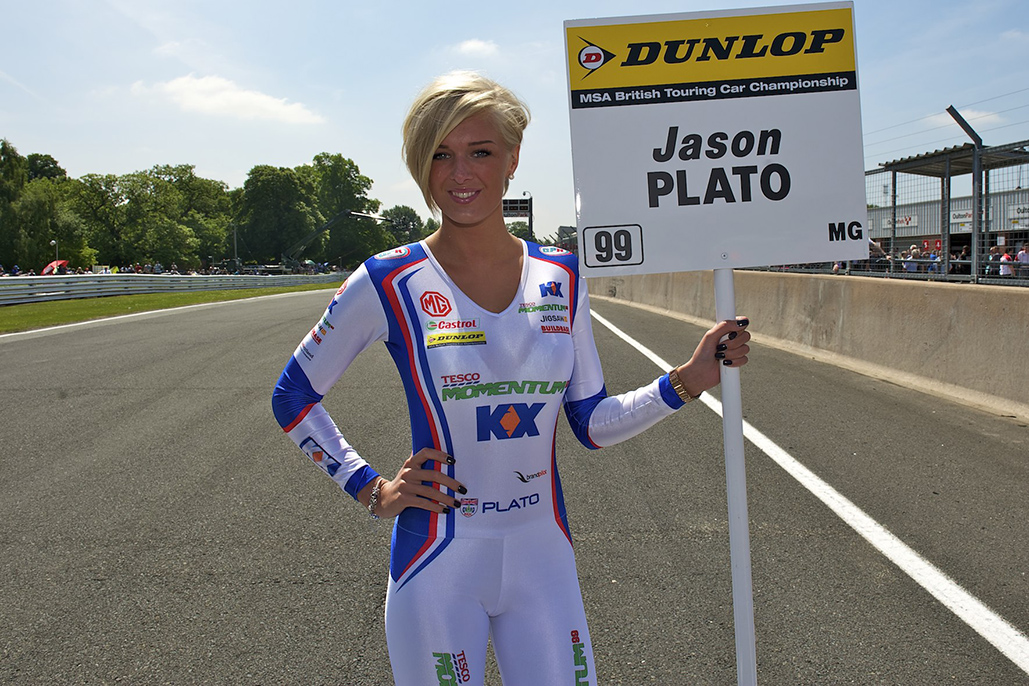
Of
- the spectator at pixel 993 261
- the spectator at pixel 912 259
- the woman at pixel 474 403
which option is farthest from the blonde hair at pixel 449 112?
the spectator at pixel 912 259

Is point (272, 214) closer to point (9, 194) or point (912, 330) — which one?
point (9, 194)

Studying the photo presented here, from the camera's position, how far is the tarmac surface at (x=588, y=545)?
10.9 ft

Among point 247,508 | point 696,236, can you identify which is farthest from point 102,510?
point 696,236

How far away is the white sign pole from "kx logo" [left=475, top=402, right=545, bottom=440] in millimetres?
541

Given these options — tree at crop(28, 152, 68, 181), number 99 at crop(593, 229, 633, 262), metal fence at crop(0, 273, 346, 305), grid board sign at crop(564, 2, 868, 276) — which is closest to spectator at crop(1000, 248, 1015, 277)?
grid board sign at crop(564, 2, 868, 276)

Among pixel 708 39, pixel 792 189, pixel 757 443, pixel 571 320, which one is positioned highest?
pixel 708 39

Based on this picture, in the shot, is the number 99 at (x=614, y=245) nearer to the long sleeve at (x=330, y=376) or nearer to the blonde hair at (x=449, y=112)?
the blonde hair at (x=449, y=112)

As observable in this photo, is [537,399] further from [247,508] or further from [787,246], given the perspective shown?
[247,508]

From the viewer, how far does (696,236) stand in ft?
7.86

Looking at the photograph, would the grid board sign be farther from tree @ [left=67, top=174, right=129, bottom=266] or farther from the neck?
tree @ [left=67, top=174, right=129, bottom=266]

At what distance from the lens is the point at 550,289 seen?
2303 millimetres

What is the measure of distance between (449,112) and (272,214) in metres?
112

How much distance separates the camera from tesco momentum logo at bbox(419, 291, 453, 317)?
7.25ft

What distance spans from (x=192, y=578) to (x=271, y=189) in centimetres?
11009
